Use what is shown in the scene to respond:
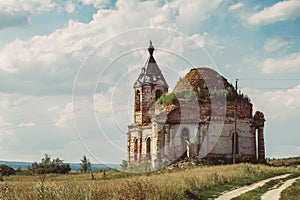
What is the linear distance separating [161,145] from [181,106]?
416cm

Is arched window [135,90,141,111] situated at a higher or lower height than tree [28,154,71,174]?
higher

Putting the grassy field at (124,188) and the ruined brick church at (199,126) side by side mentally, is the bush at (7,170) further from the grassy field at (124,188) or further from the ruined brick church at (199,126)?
the grassy field at (124,188)

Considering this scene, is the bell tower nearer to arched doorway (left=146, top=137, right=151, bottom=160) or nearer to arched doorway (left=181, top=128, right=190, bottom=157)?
arched doorway (left=146, top=137, right=151, bottom=160)

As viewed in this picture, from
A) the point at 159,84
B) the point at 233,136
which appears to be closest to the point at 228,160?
the point at 233,136

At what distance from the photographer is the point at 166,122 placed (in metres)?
41.6

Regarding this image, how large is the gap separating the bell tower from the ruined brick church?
33.8 inches

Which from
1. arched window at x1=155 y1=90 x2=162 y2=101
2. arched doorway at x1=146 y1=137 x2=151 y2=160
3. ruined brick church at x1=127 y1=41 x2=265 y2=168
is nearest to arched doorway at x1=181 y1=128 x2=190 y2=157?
ruined brick church at x1=127 y1=41 x2=265 y2=168

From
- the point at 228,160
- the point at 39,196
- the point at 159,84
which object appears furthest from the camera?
the point at 159,84

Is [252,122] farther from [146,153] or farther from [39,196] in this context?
[39,196]

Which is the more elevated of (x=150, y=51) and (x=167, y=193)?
(x=150, y=51)

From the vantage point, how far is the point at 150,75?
4875 centimetres

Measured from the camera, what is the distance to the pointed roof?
159 ft

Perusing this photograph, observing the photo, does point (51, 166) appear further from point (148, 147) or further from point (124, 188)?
point (124, 188)

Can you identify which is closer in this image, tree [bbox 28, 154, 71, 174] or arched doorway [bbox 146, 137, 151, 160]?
arched doorway [bbox 146, 137, 151, 160]
